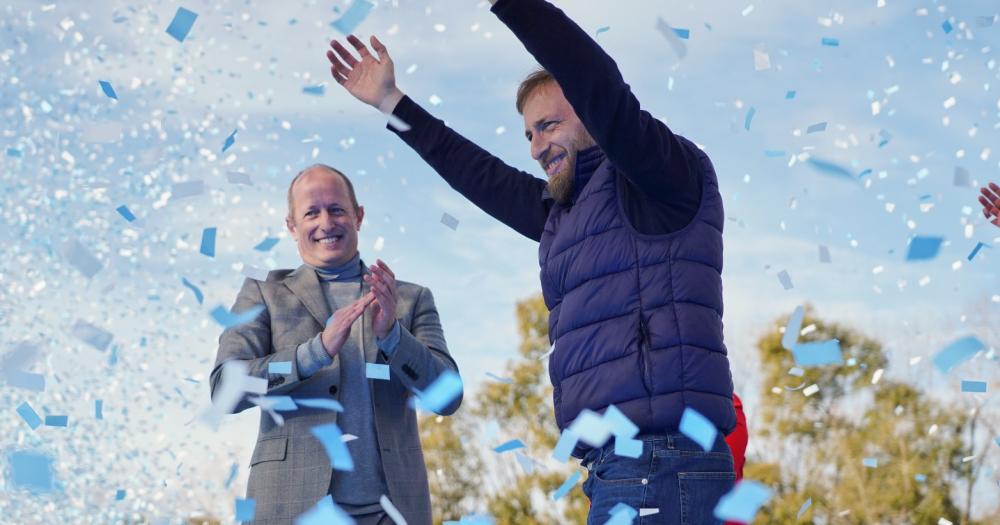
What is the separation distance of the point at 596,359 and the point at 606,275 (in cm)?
20

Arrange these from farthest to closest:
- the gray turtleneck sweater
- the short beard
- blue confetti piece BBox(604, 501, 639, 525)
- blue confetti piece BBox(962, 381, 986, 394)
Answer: blue confetti piece BBox(962, 381, 986, 394) < the gray turtleneck sweater < the short beard < blue confetti piece BBox(604, 501, 639, 525)

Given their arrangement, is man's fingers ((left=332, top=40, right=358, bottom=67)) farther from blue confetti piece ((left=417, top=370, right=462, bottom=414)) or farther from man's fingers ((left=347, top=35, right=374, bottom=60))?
blue confetti piece ((left=417, top=370, right=462, bottom=414))

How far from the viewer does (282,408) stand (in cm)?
348

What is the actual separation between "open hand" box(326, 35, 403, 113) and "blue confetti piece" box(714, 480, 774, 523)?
1686 mm

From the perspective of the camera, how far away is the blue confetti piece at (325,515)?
3303mm

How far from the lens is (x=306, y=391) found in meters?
3.48

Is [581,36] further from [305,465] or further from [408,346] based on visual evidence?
[305,465]

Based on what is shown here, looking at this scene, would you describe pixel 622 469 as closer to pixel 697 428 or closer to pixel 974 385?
pixel 697 428

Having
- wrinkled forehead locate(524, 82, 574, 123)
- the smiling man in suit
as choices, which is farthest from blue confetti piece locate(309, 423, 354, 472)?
wrinkled forehead locate(524, 82, 574, 123)

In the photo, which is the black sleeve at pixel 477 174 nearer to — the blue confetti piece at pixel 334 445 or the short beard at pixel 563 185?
the short beard at pixel 563 185

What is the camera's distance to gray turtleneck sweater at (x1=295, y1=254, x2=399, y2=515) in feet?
11.0

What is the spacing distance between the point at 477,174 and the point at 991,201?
2.46 metres

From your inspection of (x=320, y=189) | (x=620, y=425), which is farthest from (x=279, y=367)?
(x=620, y=425)

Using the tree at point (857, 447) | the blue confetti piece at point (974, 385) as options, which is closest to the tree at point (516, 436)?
the tree at point (857, 447)
